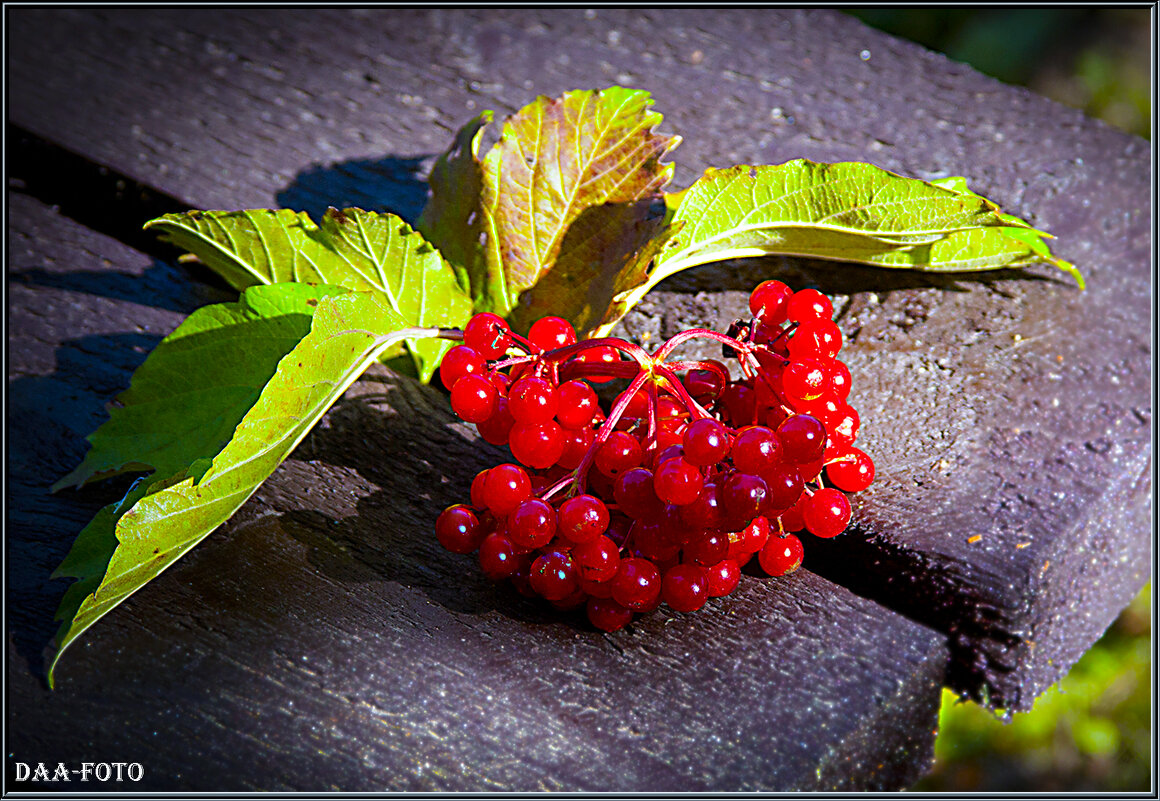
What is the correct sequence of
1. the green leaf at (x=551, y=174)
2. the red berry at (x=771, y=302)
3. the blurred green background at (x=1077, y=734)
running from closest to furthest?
1. the red berry at (x=771, y=302)
2. the green leaf at (x=551, y=174)
3. the blurred green background at (x=1077, y=734)

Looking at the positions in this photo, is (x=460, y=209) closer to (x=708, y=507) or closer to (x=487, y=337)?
(x=487, y=337)

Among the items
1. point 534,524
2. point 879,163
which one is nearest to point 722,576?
point 534,524

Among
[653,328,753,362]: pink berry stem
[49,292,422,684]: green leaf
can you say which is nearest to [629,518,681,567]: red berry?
[653,328,753,362]: pink berry stem

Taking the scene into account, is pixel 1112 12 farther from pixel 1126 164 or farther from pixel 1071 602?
pixel 1071 602

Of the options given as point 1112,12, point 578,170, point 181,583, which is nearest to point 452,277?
point 578,170

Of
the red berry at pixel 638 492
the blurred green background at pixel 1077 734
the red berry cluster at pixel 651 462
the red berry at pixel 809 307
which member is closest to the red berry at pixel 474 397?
the red berry cluster at pixel 651 462

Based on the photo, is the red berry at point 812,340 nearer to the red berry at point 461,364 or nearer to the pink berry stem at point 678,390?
the pink berry stem at point 678,390

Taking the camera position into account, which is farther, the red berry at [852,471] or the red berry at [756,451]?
the red berry at [852,471]
